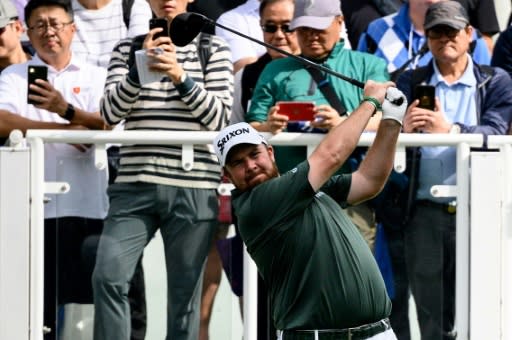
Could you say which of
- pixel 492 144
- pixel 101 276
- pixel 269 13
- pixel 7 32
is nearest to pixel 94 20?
pixel 7 32

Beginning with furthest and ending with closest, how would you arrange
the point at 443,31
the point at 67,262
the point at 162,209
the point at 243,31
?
1. the point at 243,31
2. the point at 443,31
3. the point at 67,262
4. the point at 162,209

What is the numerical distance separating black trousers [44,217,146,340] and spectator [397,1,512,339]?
1830 millimetres

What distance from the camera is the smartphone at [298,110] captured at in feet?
26.1

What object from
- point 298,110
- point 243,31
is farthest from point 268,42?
point 298,110

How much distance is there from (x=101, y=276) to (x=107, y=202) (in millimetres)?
421

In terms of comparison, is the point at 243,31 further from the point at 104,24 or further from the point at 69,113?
the point at 69,113

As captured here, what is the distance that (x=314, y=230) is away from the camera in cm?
648

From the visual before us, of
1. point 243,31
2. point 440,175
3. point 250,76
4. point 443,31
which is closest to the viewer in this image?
point 440,175

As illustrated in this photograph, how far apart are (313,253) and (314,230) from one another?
108 millimetres

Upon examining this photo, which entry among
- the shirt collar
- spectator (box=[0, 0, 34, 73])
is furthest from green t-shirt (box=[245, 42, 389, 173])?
spectator (box=[0, 0, 34, 73])

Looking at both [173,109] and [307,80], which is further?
[307,80]

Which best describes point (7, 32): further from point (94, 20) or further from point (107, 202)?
point (107, 202)

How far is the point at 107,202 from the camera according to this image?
25.9 feet

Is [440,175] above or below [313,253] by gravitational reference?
above
